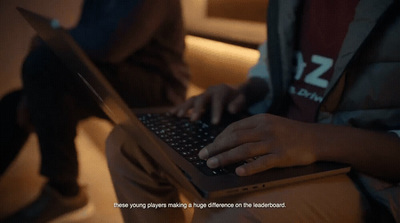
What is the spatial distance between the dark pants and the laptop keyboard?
0.25 m

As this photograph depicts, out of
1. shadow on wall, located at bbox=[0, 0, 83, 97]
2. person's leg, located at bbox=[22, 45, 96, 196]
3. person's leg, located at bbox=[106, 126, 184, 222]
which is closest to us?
person's leg, located at bbox=[106, 126, 184, 222]

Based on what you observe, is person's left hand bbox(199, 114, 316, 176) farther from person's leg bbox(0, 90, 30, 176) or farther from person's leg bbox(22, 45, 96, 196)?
person's leg bbox(0, 90, 30, 176)

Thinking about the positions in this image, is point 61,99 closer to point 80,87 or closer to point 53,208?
point 80,87

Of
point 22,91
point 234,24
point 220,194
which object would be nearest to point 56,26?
point 220,194

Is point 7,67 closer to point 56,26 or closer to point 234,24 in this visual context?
point 234,24

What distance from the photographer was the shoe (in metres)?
0.90

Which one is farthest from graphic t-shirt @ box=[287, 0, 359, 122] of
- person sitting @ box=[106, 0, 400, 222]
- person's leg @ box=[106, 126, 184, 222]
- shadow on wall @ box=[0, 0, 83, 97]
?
shadow on wall @ box=[0, 0, 83, 97]

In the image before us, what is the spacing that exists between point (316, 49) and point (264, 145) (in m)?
0.30

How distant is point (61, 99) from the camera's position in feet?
2.62

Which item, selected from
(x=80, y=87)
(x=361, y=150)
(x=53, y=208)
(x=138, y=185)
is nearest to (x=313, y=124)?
(x=361, y=150)

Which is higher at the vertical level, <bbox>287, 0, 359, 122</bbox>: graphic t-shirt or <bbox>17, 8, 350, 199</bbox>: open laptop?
<bbox>17, 8, 350, 199</bbox>: open laptop

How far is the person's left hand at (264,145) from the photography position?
0.39 m

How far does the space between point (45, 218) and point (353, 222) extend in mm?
862

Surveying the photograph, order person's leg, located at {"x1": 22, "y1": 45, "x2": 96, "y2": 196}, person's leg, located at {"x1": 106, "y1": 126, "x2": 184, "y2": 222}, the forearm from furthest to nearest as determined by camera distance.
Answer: person's leg, located at {"x1": 22, "y1": 45, "x2": 96, "y2": 196} < person's leg, located at {"x1": 106, "y1": 126, "x2": 184, "y2": 222} < the forearm
